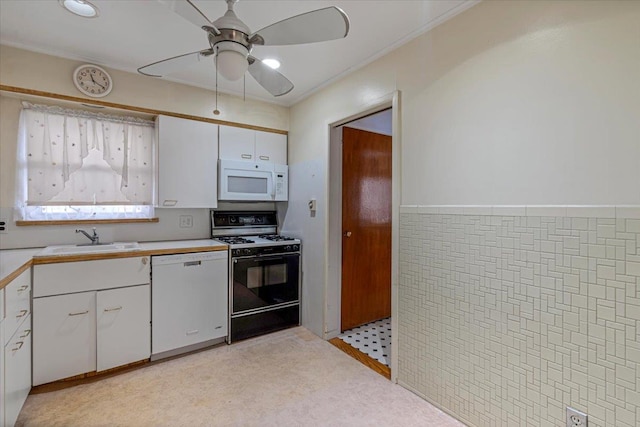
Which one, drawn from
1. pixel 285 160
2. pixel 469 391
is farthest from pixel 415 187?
pixel 285 160

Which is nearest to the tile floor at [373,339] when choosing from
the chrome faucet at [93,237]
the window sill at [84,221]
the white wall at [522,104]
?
the white wall at [522,104]

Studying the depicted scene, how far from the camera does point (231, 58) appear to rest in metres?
1.54

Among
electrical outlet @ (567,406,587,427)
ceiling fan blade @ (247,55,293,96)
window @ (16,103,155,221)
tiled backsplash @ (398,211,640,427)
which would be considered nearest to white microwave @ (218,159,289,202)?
window @ (16,103,155,221)

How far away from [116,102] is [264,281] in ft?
6.60

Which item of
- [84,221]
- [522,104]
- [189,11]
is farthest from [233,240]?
[522,104]

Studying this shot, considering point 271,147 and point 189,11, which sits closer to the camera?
point 189,11

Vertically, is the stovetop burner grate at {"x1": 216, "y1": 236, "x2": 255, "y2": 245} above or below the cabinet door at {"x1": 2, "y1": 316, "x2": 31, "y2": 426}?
above

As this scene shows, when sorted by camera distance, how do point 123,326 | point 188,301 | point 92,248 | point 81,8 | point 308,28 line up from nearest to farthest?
point 308,28 → point 81,8 → point 123,326 → point 92,248 → point 188,301

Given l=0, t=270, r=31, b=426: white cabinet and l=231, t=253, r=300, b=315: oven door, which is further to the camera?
l=231, t=253, r=300, b=315: oven door

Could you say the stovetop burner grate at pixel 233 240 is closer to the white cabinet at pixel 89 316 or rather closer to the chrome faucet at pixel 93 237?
the white cabinet at pixel 89 316

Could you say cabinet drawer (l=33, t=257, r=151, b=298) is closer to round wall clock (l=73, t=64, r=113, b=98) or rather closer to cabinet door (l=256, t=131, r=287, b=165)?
round wall clock (l=73, t=64, r=113, b=98)

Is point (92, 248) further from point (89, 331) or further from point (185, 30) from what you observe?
point (185, 30)

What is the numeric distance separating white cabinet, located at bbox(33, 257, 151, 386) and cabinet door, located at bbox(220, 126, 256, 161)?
4.23 feet

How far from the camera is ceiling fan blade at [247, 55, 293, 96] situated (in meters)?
1.79
